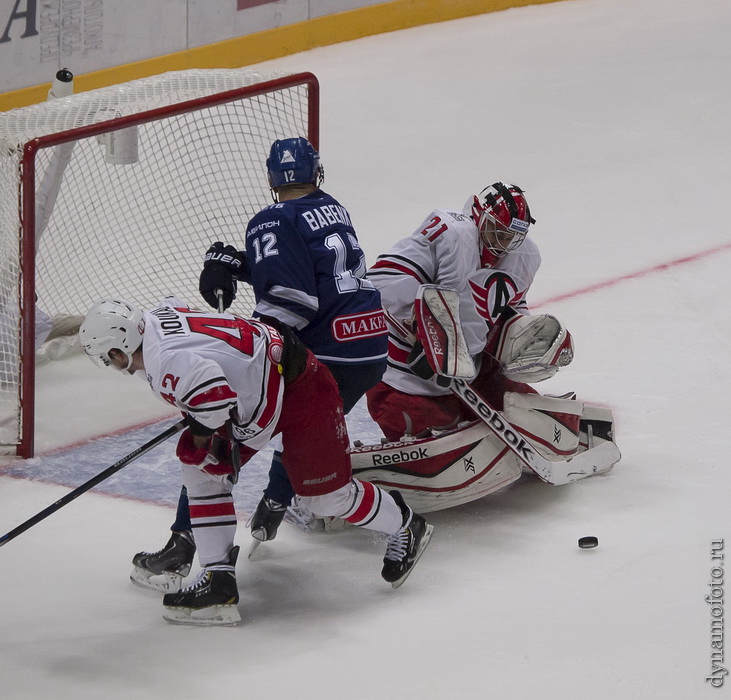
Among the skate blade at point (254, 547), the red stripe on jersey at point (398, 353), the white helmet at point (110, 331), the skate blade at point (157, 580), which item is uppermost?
the white helmet at point (110, 331)

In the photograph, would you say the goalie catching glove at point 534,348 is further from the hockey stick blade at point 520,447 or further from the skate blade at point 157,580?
the skate blade at point 157,580

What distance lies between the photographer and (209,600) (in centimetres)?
296

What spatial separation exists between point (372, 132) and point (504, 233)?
417 cm

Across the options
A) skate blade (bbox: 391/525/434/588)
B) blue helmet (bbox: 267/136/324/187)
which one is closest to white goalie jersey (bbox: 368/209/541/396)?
blue helmet (bbox: 267/136/324/187)

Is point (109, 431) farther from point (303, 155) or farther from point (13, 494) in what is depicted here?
point (303, 155)

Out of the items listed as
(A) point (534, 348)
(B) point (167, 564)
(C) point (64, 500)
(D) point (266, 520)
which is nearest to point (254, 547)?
(D) point (266, 520)

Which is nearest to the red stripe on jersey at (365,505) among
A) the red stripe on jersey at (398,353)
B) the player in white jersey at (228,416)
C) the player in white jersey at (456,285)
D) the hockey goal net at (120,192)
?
the player in white jersey at (228,416)

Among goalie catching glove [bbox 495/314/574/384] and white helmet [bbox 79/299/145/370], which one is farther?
goalie catching glove [bbox 495/314/574/384]

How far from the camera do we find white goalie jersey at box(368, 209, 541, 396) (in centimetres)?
363

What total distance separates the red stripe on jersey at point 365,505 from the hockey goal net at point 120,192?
1.46 metres

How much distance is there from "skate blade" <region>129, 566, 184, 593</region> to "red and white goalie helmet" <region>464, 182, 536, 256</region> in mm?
1309

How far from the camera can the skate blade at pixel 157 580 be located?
3.18 metres

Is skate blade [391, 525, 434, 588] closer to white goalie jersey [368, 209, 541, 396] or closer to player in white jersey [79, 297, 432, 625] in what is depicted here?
player in white jersey [79, 297, 432, 625]

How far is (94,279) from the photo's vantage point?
5.12 meters
